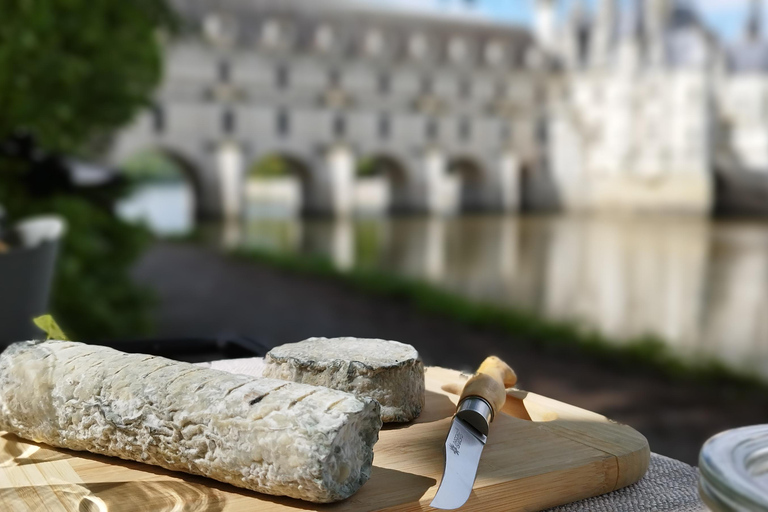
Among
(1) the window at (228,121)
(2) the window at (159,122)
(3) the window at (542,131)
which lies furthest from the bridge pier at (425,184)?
(2) the window at (159,122)

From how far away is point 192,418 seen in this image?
111 centimetres

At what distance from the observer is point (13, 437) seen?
1.31 metres

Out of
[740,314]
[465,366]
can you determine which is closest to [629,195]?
[740,314]

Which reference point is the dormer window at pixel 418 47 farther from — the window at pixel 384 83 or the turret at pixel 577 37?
the turret at pixel 577 37

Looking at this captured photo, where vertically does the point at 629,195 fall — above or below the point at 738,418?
below

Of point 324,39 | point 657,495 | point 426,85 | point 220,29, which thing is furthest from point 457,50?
point 657,495

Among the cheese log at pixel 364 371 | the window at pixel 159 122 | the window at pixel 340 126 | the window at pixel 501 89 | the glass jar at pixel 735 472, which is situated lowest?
the window at pixel 340 126

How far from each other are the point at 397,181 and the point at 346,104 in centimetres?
561

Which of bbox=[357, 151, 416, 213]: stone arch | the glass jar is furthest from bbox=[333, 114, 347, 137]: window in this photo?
the glass jar

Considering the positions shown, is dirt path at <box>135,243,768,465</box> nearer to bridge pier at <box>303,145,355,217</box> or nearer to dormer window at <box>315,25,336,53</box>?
bridge pier at <box>303,145,355,217</box>

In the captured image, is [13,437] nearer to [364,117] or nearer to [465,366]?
[465,366]

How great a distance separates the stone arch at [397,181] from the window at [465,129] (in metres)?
4.01

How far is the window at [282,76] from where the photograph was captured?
38719 millimetres

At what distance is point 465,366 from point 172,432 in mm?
7093
